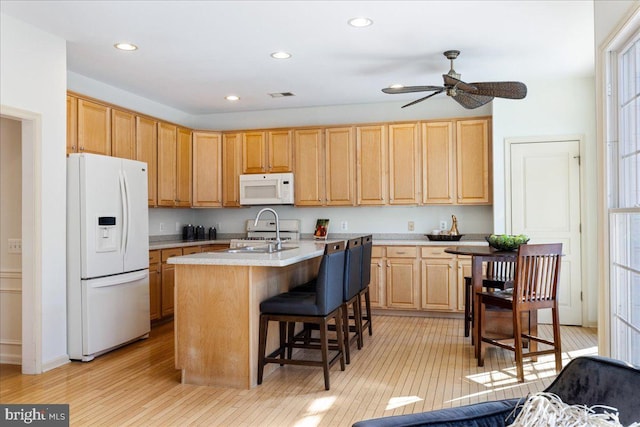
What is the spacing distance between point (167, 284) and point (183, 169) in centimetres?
157

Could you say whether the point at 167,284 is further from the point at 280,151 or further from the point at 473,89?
the point at 473,89

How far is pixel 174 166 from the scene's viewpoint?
6004 millimetres

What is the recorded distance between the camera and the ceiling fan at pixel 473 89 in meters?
3.81

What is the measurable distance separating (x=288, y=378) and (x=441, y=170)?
10.6 ft

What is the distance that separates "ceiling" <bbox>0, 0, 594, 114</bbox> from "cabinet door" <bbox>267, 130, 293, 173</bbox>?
778mm

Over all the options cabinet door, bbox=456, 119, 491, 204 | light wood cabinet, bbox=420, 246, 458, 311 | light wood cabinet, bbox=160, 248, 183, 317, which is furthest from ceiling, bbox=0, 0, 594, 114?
light wood cabinet, bbox=420, 246, 458, 311

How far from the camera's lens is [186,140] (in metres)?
6.29

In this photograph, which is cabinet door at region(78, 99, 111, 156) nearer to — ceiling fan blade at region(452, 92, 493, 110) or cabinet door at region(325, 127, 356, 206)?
cabinet door at region(325, 127, 356, 206)

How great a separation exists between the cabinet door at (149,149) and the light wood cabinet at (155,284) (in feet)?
2.29

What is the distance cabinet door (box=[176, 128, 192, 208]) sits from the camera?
6.08 m

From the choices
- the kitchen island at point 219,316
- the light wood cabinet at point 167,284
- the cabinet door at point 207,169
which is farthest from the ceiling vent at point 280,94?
the kitchen island at point 219,316

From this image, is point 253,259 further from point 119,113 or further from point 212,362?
point 119,113

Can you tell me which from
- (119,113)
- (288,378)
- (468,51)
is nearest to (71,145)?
(119,113)

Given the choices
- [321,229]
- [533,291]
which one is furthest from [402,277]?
[533,291]
